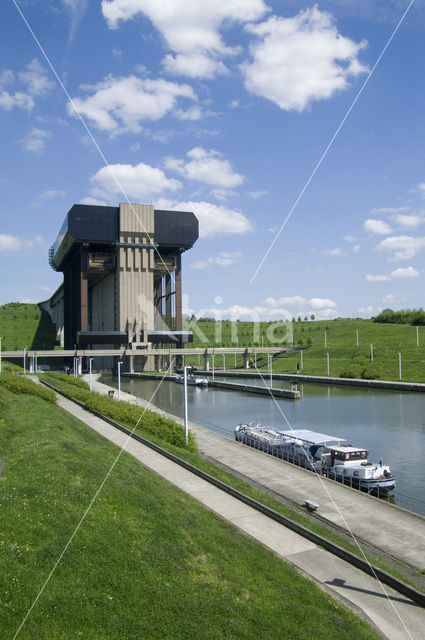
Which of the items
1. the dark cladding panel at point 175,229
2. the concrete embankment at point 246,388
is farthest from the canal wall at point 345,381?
Result: the dark cladding panel at point 175,229

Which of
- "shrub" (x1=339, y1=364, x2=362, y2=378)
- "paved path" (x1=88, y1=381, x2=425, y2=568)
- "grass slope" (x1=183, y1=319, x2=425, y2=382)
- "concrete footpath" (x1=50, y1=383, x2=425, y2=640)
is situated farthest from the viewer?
"shrub" (x1=339, y1=364, x2=362, y2=378)

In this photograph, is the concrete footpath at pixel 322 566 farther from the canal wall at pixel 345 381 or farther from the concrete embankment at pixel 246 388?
the canal wall at pixel 345 381

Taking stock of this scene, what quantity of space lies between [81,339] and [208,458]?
345 feet

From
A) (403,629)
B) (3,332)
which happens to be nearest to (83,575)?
(403,629)

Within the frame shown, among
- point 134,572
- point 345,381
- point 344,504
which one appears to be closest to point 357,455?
point 344,504

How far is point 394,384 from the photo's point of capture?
91.1m

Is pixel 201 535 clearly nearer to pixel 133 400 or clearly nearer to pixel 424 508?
pixel 424 508

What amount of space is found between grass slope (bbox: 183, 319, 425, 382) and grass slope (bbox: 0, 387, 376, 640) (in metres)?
87.3

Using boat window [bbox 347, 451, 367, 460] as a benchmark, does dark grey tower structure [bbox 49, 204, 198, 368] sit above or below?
above

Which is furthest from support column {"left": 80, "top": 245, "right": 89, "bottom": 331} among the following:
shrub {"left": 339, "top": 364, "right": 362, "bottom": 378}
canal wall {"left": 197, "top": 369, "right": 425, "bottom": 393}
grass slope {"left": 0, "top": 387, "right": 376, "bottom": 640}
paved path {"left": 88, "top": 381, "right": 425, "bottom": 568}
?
grass slope {"left": 0, "top": 387, "right": 376, "bottom": 640}

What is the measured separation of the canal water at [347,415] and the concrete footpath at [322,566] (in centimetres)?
1093

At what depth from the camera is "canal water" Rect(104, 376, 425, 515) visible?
36688 millimetres

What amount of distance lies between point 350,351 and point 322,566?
121 meters

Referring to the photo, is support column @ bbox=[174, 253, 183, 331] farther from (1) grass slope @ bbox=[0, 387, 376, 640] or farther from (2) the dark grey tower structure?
(1) grass slope @ bbox=[0, 387, 376, 640]
